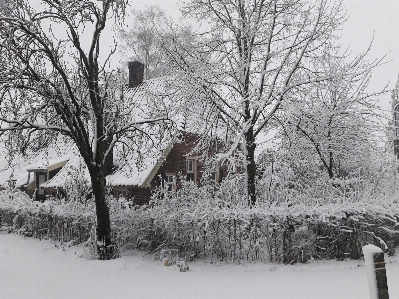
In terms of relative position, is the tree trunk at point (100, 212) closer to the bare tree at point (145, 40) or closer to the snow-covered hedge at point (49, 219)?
the snow-covered hedge at point (49, 219)

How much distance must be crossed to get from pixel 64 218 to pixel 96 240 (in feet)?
10.1

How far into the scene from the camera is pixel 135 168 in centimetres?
1678

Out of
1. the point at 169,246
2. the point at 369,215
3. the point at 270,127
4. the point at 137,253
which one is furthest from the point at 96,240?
the point at 369,215

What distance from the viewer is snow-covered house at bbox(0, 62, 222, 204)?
13.3m

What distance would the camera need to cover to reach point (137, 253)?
31.7 ft

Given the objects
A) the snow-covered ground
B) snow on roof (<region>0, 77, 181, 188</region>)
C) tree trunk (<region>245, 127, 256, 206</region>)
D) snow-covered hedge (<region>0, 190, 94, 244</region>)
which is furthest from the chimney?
the snow-covered ground

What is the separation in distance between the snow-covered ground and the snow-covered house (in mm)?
3450

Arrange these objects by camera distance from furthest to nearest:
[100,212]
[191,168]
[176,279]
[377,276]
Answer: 1. [191,168]
2. [100,212]
3. [176,279]
4. [377,276]

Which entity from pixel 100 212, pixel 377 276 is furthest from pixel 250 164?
pixel 377 276

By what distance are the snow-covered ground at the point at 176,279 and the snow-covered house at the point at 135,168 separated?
345 centimetres

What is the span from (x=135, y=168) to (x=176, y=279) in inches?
391

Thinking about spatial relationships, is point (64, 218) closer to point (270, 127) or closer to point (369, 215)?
point (270, 127)

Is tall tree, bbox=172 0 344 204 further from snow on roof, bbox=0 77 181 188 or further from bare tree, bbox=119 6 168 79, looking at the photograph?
bare tree, bbox=119 6 168 79

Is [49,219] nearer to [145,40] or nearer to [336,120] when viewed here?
[336,120]
